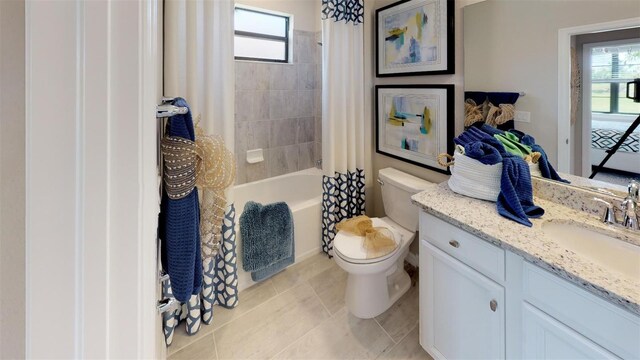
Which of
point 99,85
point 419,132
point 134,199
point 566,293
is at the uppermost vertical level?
point 419,132

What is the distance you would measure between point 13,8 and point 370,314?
197cm

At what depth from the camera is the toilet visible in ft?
5.86

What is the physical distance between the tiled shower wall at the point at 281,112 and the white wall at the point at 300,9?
0.08m

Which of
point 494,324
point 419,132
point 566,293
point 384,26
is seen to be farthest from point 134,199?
point 384,26

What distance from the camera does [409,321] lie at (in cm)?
187

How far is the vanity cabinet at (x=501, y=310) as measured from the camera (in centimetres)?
85

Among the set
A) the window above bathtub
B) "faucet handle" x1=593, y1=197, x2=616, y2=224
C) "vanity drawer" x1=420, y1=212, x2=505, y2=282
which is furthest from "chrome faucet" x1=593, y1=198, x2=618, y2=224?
"vanity drawer" x1=420, y1=212, x2=505, y2=282

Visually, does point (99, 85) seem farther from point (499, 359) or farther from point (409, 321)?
point (409, 321)

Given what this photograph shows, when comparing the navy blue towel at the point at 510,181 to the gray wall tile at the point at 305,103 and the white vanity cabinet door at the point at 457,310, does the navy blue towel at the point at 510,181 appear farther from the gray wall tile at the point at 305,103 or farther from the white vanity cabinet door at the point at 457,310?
the gray wall tile at the point at 305,103

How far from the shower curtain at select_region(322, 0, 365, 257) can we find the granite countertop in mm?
1011

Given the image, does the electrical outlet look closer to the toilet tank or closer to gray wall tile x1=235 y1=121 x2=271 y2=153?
the toilet tank

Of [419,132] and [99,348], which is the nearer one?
[99,348]

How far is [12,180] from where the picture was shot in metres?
0.36

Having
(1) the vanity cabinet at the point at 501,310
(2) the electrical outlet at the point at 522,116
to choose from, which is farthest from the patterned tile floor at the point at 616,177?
(1) the vanity cabinet at the point at 501,310
